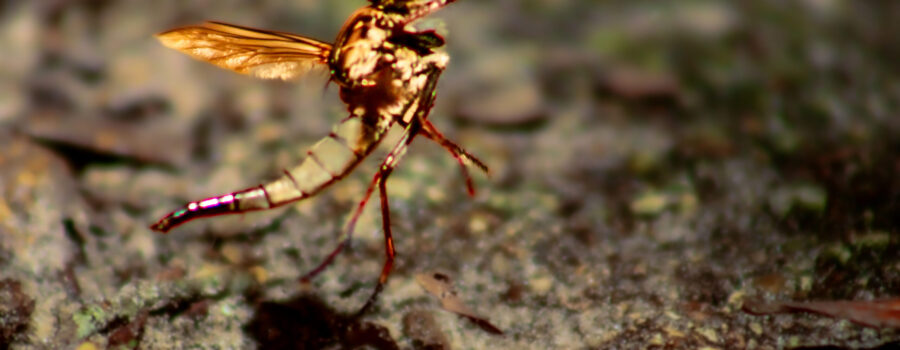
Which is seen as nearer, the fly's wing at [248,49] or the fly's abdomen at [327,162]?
the fly's abdomen at [327,162]

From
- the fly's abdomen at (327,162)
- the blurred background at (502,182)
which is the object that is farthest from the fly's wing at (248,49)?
the fly's abdomen at (327,162)

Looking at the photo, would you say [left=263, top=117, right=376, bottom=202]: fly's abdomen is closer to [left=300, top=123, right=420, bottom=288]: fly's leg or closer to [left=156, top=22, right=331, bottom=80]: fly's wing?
[left=300, top=123, right=420, bottom=288]: fly's leg

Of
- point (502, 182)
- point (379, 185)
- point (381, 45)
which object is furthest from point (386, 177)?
point (502, 182)

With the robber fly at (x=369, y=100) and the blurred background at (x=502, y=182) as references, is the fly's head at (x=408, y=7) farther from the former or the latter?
the blurred background at (x=502, y=182)

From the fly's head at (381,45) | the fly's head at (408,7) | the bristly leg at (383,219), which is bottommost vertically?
the bristly leg at (383,219)

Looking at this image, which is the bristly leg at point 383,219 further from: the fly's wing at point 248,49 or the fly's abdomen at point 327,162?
the fly's wing at point 248,49

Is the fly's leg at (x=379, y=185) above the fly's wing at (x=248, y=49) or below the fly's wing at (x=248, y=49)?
below
